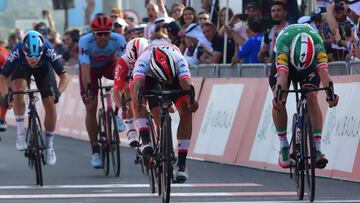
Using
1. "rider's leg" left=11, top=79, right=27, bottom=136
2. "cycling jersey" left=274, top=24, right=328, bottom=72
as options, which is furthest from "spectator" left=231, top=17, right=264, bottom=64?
"cycling jersey" left=274, top=24, right=328, bottom=72

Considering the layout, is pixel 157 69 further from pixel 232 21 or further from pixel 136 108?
pixel 232 21

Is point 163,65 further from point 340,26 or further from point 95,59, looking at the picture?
point 340,26

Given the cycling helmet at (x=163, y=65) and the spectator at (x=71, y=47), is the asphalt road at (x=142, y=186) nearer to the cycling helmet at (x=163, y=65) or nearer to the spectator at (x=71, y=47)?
the cycling helmet at (x=163, y=65)

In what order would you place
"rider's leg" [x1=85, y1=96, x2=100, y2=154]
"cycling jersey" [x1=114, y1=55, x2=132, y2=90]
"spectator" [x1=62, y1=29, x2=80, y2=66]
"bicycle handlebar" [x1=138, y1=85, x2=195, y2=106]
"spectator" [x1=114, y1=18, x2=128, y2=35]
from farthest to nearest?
"spectator" [x1=62, y1=29, x2=80, y2=66]
"spectator" [x1=114, y1=18, x2=128, y2=35]
"rider's leg" [x1=85, y1=96, x2=100, y2=154]
"cycling jersey" [x1=114, y1=55, x2=132, y2=90]
"bicycle handlebar" [x1=138, y1=85, x2=195, y2=106]

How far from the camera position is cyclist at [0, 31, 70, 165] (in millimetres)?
15383

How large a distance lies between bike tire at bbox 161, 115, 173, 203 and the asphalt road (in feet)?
2.78

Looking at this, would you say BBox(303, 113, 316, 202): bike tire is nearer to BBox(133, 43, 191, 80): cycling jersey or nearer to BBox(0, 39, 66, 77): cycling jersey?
BBox(133, 43, 191, 80): cycling jersey

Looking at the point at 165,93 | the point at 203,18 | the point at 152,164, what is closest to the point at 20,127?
the point at 152,164

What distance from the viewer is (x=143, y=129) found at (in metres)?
13.0

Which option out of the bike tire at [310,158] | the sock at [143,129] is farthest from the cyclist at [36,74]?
the bike tire at [310,158]

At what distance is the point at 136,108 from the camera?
12961 mm

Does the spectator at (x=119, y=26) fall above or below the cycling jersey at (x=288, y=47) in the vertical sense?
below

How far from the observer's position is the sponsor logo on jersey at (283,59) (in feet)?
41.6

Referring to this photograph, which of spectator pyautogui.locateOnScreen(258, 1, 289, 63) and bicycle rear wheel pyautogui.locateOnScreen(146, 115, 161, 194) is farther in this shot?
spectator pyautogui.locateOnScreen(258, 1, 289, 63)
